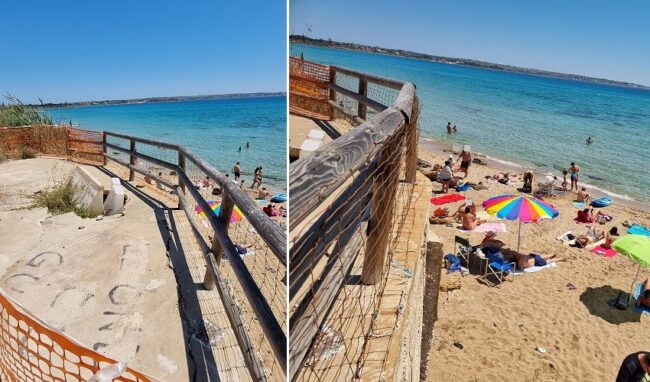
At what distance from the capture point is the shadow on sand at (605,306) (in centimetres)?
694

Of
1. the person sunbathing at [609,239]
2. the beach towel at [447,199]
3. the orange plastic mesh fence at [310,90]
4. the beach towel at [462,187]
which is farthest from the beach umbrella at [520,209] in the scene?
the beach towel at [462,187]

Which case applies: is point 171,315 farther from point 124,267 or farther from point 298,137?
point 298,137

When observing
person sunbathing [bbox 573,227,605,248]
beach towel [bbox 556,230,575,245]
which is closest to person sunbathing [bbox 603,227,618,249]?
person sunbathing [bbox 573,227,605,248]

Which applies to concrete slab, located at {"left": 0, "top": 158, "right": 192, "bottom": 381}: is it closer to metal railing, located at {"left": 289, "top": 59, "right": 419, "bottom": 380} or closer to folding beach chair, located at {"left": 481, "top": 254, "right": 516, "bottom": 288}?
metal railing, located at {"left": 289, "top": 59, "right": 419, "bottom": 380}

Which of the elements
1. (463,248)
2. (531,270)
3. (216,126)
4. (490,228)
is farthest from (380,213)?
(216,126)

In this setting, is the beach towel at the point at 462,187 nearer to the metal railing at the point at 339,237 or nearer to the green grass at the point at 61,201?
the green grass at the point at 61,201

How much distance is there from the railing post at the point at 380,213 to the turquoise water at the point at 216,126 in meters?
17.5

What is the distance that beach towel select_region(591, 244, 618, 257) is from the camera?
30.4 ft

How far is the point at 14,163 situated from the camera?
8.79m

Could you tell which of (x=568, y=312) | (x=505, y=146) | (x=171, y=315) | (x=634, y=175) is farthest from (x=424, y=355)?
(x=505, y=146)

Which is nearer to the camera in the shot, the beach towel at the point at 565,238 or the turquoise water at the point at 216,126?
the beach towel at the point at 565,238

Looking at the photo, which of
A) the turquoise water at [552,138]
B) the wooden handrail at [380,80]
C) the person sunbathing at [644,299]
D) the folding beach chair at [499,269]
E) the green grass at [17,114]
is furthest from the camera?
the turquoise water at [552,138]

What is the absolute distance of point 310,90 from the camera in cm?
727

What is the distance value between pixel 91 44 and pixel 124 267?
154 ft
